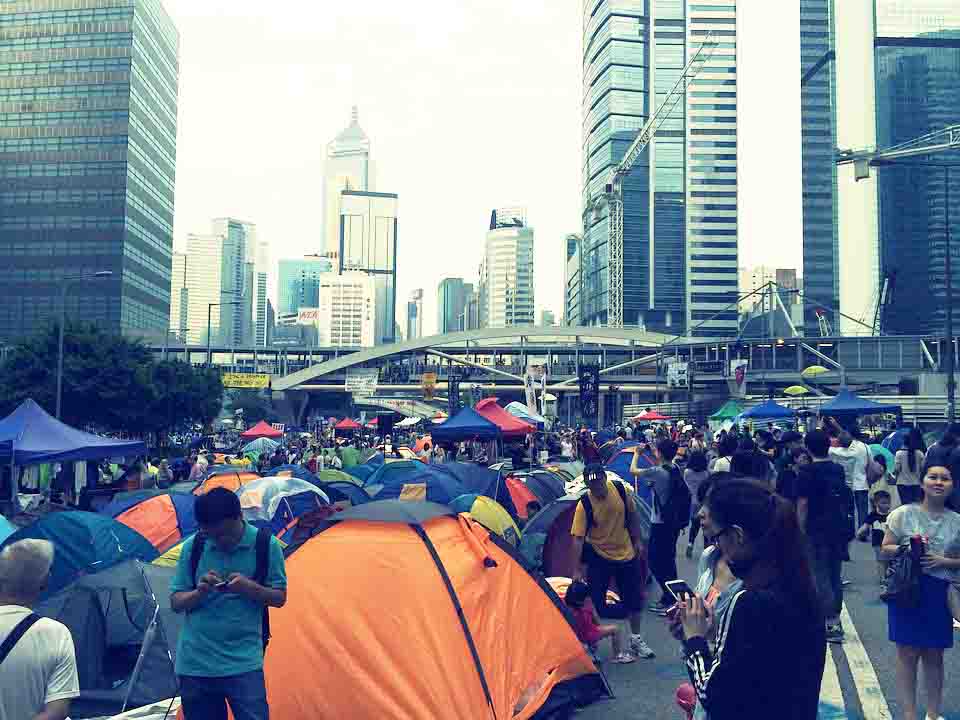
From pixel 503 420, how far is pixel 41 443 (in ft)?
35.8

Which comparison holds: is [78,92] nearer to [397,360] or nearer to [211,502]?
[397,360]

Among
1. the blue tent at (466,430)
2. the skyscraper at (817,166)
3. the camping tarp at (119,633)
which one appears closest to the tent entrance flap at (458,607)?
the camping tarp at (119,633)

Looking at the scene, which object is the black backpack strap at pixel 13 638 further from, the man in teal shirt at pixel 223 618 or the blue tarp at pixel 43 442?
the blue tarp at pixel 43 442

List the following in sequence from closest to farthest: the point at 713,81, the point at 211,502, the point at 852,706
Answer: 1. the point at 211,502
2. the point at 852,706
3. the point at 713,81

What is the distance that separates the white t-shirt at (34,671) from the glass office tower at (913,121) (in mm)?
117663

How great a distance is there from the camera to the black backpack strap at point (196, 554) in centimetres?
452

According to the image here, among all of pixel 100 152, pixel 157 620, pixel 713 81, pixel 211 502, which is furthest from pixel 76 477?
pixel 713 81

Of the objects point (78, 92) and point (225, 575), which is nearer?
point (225, 575)

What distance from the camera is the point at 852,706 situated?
6.25m

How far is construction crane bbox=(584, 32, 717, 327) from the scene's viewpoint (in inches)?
6900

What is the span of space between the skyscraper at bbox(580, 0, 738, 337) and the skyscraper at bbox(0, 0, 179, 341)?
3808 inches

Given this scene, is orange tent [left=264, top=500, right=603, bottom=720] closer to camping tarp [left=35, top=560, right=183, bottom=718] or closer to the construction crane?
camping tarp [left=35, top=560, right=183, bottom=718]

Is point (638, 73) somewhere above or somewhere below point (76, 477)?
above

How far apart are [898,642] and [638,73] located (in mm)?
190871
